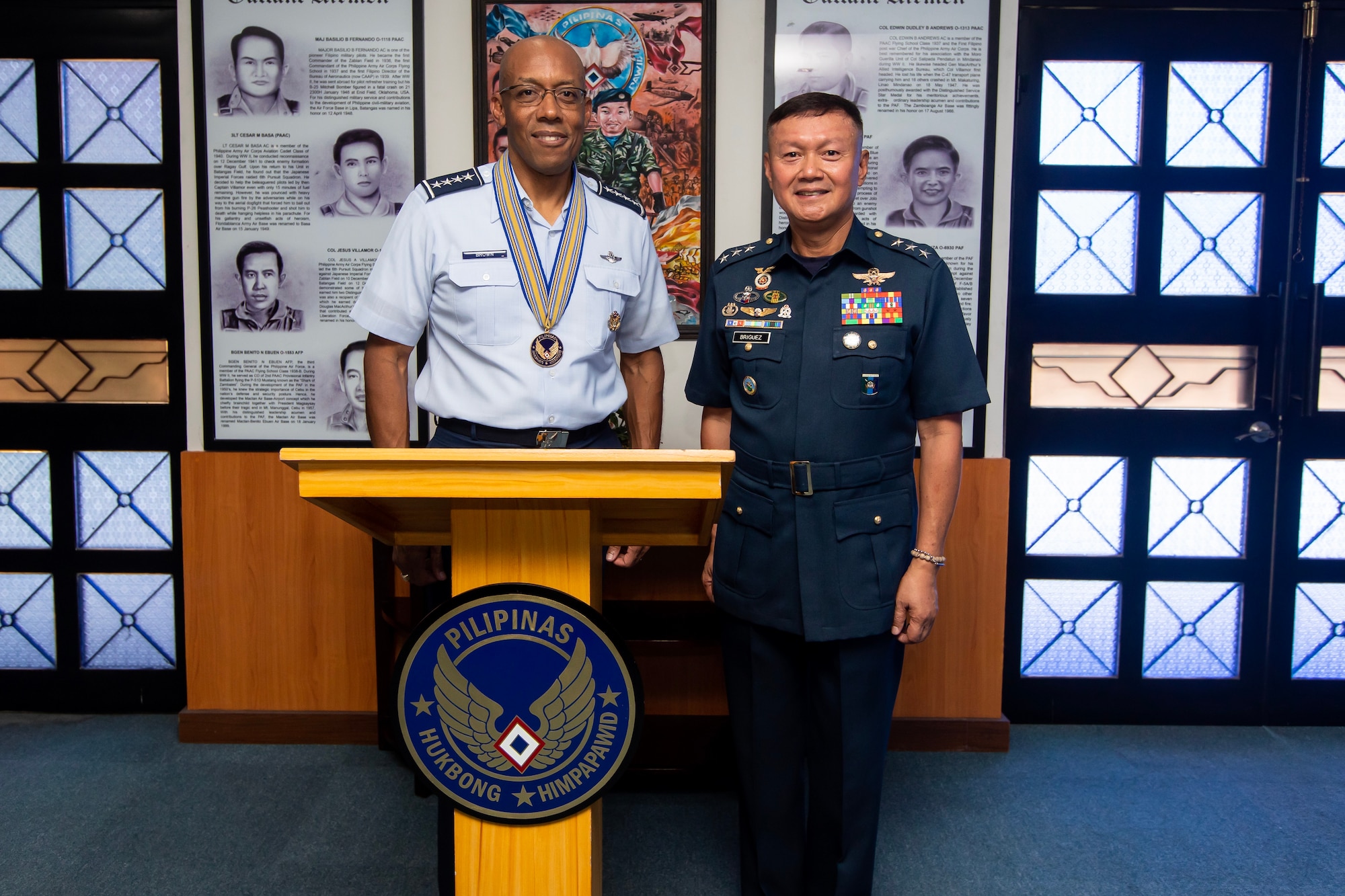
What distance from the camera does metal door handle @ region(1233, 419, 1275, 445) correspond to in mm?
2592

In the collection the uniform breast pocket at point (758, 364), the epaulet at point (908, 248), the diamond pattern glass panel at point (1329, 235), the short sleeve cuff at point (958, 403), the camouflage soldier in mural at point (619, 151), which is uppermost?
the camouflage soldier in mural at point (619, 151)

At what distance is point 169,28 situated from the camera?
2.53 metres

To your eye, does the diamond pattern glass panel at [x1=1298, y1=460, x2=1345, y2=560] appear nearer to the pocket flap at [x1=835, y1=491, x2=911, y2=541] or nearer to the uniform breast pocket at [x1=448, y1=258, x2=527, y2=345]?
the pocket flap at [x1=835, y1=491, x2=911, y2=541]

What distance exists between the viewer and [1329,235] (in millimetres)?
2592

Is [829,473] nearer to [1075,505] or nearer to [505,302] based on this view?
[505,302]

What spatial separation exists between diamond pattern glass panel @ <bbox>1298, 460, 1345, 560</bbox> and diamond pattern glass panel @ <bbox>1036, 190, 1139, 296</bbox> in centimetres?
90

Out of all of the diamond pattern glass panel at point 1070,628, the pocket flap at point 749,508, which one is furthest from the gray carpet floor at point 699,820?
the pocket flap at point 749,508

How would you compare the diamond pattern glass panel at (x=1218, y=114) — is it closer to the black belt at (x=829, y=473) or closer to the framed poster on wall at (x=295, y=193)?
the black belt at (x=829, y=473)

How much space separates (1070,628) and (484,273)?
2.28 metres

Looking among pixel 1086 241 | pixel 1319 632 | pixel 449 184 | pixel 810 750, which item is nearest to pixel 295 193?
pixel 449 184

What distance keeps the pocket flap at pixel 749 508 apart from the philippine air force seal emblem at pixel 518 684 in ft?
1.95

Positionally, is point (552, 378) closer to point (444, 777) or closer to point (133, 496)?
point (444, 777)

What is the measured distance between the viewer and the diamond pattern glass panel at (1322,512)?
2.66m

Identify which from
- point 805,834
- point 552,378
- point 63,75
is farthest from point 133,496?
point 805,834
